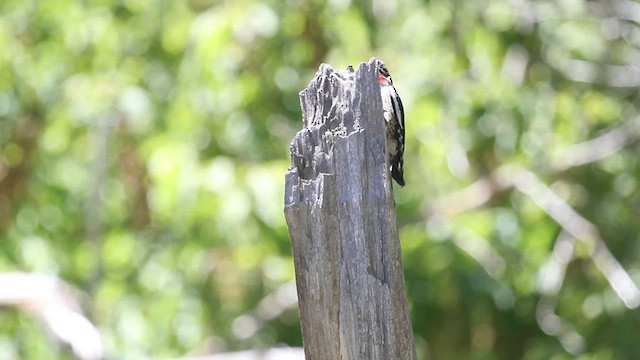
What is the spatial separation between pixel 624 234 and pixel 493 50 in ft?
4.11

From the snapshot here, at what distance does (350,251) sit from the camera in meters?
1.71

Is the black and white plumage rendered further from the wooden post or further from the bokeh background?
the bokeh background

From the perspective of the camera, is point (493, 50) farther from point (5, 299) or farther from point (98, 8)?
point (5, 299)

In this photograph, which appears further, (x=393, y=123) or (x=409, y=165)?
(x=409, y=165)

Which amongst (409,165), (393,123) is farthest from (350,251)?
(409,165)

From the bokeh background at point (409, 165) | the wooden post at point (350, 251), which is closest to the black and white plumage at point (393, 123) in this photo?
the wooden post at point (350, 251)

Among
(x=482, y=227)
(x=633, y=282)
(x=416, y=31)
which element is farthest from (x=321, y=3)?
(x=633, y=282)

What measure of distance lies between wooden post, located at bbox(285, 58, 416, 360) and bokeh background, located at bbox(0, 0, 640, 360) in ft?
8.88

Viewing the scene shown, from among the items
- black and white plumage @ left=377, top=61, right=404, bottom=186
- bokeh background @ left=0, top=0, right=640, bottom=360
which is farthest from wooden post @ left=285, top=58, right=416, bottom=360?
bokeh background @ left=0, top=0, right=640, bottom=360

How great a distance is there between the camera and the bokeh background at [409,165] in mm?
4762

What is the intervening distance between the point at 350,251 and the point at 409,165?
3.48m

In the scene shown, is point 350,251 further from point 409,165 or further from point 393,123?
point 409,165

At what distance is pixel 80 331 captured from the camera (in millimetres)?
3197

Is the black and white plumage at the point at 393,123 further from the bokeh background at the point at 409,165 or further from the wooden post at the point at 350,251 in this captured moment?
the bokeh background at the point at 409,165
